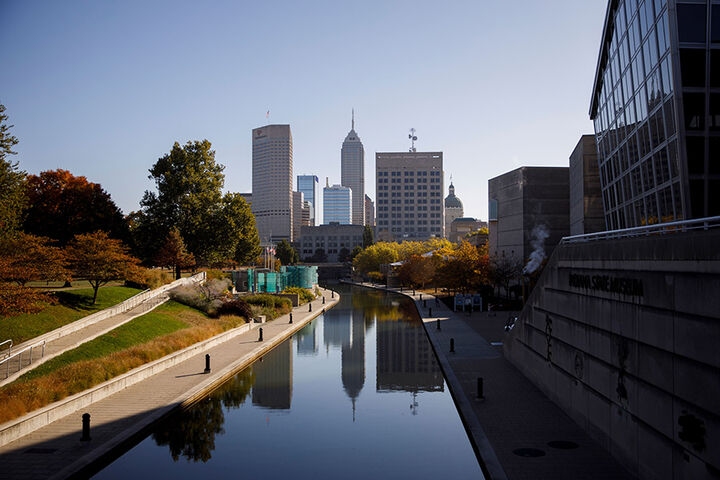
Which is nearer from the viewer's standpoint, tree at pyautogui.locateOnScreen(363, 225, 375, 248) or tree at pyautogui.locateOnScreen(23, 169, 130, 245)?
tree at pyautogui.locateOnScreen(23, 169, 130, 245)

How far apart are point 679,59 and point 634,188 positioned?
9.12 m

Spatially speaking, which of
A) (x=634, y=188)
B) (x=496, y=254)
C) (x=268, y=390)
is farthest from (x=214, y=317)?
(x=496, y=254)

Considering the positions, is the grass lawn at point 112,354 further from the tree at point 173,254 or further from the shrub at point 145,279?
the tree at point 173,254

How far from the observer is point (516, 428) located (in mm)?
15492

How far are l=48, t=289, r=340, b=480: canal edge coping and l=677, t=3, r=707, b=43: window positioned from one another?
24134 mm

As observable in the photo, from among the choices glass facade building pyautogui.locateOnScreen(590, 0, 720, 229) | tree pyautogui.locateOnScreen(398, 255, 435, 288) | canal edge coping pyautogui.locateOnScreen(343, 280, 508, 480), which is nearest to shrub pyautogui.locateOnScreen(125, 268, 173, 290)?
canal edge coping pyautogui.locateOnScreen(343, 280, 508, 480)

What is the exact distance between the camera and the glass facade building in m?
22.5

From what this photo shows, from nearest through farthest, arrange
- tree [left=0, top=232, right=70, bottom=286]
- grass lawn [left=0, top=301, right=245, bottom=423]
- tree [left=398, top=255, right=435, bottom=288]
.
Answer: grass lawn [left=0, top=301, right=245, bottom=423] → tree [left=0, top=232, right=70, bottom=286] → tree [left=398, top=255, right=435, bottom=288]

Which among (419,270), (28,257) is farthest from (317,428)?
(419,270)

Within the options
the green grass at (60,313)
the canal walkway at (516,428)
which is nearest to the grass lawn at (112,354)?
the green grass at (60,313)

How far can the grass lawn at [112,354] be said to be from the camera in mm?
16656

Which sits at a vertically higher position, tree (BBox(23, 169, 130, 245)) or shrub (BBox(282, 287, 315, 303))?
tree (BBox(23, 169, 130, 245))

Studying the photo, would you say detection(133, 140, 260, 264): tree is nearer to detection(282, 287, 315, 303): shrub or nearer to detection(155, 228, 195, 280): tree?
detection(155, 228, 195, 280): tree

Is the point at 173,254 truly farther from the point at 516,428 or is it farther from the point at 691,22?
the point at 691,22
